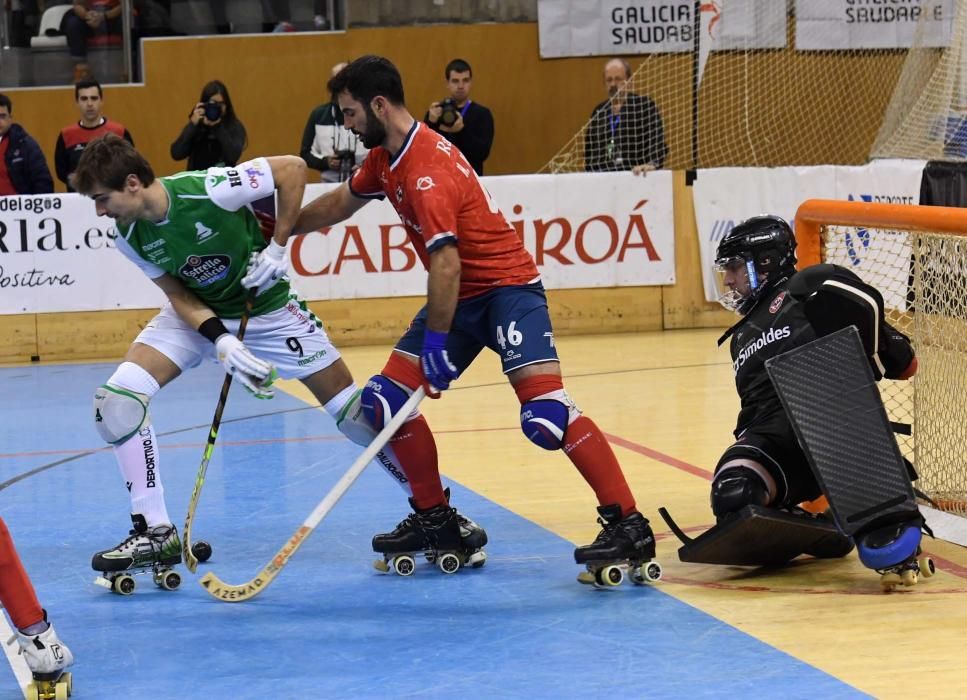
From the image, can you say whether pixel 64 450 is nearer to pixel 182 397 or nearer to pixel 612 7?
pixel 182 397

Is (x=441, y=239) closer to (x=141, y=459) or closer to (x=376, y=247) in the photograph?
(x=141, y=459)

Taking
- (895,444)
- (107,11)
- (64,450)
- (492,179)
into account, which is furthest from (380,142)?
(107,11)

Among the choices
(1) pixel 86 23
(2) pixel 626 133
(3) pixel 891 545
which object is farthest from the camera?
(1) pixel 86 23

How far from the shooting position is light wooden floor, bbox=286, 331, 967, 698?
15.3 ft

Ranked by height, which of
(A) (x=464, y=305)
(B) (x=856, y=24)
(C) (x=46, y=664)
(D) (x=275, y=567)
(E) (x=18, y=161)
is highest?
(B) (x=856, y=24)

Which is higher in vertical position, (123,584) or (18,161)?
(18,161)

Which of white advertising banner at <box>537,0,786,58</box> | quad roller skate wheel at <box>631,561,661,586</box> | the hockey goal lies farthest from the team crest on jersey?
white advertising banner at <box>537,0,786,58</box>

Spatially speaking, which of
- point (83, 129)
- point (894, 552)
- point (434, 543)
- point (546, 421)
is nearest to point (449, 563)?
point (434, 543)

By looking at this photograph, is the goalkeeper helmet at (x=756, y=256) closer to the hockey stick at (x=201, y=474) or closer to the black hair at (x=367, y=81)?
the black hair at (x=367, y=81)

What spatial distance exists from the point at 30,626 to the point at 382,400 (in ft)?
5.57

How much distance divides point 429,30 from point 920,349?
916 centimetres

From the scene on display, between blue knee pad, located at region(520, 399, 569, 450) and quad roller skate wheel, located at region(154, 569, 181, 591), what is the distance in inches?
54.0

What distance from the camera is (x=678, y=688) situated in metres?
4.34

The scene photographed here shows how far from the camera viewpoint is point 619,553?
534 centimetres
